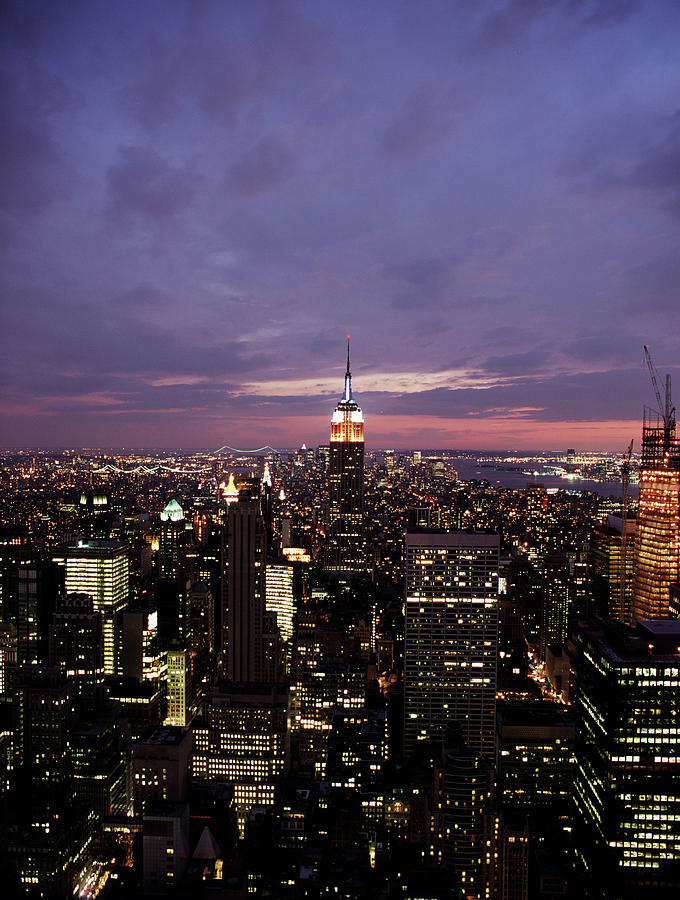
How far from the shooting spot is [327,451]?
55562 mm

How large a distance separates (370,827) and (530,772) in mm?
4022

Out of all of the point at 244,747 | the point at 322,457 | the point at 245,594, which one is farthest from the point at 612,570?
the point at 322,457

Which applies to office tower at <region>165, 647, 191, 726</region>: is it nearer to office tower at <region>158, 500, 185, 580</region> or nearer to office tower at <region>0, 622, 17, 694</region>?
office tower at <region>0, 622, 17, 694</region>

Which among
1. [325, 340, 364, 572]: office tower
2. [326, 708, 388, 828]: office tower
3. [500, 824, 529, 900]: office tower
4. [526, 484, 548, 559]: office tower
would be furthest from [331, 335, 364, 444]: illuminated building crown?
[500, 824, 529, 900]: office tower

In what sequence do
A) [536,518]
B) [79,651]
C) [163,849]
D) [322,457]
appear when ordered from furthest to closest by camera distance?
1. [322,457]
2. [536,518]
3. [79,651]
4. [163,849]

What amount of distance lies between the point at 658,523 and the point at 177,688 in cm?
1586

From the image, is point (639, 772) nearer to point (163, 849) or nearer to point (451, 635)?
point (163, 849)

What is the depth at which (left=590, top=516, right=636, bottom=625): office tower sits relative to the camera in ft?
86.2

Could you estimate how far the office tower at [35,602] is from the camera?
24234 millimetres

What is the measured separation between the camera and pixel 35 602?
81.0 ft

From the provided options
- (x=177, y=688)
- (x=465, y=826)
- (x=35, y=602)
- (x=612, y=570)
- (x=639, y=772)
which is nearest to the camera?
(x=639, y=772)

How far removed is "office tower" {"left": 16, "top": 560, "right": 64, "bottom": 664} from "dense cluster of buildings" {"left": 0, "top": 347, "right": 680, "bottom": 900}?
0.08m

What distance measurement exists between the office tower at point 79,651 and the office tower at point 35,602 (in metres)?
1.78

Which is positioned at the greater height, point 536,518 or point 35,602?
point 536,518
